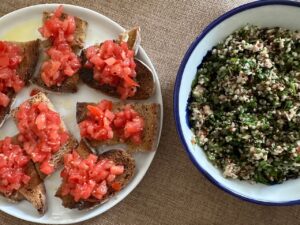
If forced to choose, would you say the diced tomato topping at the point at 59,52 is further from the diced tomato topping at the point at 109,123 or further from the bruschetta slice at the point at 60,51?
the diced tomato topping at the point at 109,123

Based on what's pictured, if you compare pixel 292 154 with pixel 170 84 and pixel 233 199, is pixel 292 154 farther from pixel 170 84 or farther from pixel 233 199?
pixel 170 84

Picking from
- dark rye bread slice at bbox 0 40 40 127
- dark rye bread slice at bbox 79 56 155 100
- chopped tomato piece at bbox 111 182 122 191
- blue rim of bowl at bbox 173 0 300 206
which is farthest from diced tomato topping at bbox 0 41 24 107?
blue rim of bowl at bbox 173 0 300 206

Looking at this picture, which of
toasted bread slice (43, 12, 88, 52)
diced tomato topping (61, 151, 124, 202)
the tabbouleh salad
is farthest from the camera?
toasted bread slice (43, 12, 88, 52)

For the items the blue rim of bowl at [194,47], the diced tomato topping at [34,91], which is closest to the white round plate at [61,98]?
the diced tomato topping at [34,91]

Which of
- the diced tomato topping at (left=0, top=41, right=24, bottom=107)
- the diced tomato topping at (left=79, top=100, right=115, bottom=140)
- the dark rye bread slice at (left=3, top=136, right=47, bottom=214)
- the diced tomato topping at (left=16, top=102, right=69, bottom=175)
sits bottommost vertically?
the dark rye bread slice at (left=3, top=136, right=47, bottom=214)

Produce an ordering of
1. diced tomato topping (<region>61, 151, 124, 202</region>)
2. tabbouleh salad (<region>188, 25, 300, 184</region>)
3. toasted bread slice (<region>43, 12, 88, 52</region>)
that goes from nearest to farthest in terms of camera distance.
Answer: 1. tabbouleh salad (<region>188, 25, 300, 184</region>)
2. diced tomato topping (<region>61, 151, 124, 202</region>)
3. toasted bread slice (<region>43, 12, 88, 52</region>)

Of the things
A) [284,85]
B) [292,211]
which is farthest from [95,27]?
[292,211]

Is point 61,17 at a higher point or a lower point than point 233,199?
higher

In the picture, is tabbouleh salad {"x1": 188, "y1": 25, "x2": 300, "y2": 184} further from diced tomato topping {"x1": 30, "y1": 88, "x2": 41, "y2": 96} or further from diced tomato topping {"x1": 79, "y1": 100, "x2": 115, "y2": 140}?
diced tomato topping {"x1": 30, "y1": 88, "x2": 41, "y2": 96}
